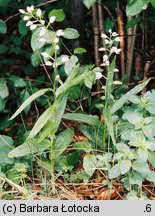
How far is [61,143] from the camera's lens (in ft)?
6.84

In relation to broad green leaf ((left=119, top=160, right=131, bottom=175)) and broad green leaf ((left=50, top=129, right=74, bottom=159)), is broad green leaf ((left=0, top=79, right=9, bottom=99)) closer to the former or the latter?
broad green leaf ((left=50, top=129, right=74, bottom=159))

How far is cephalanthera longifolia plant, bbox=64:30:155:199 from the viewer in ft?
6.23

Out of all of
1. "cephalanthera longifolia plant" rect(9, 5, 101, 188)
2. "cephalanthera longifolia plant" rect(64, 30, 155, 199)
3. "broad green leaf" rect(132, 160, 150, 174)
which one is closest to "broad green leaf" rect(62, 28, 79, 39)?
"cephalanthera longifolia plant" rect(9, 5, 101, 188)

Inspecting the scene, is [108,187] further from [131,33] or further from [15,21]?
[15,21]

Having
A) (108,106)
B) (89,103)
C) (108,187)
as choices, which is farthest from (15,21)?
(108,187)

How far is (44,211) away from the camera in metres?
1.85

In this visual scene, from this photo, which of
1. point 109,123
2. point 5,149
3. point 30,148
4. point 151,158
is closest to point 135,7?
point 109,123

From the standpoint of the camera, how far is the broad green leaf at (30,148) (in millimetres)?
2039

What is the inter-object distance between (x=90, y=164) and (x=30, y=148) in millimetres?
241

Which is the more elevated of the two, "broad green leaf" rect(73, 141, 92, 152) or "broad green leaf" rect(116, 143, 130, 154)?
"broad green leaf" rect(116, 143, 130, 154)

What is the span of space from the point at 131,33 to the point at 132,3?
2.17 ft

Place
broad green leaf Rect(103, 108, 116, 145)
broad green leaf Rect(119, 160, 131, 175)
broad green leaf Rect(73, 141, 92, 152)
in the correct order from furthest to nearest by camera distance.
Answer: broad green leaf Rect(73, 141, 92, 152), broad green leaf Rect(103, 108, 116, 145), broad green leaf Rect(119, 160, 131, 175)

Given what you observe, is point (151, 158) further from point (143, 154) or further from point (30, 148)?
point (30, 148)

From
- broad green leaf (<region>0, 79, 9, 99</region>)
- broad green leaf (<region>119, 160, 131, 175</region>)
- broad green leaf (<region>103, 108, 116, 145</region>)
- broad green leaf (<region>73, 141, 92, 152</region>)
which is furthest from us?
broad green leaf (<region>0, 79, 9, 99</region>)
